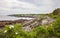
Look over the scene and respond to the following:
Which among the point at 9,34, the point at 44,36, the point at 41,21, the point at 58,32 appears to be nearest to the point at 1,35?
the point at 9,34

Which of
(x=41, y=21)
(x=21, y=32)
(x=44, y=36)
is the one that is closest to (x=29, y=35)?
(x=21, y=32)

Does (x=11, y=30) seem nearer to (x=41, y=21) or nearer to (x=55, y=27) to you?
(x=55, y=27)

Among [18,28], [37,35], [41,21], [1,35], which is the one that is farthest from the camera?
[41,21]

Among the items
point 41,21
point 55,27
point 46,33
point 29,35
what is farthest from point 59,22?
point 41,21

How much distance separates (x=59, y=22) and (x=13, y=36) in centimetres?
536

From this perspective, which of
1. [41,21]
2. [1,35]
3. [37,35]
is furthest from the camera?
[41,21]

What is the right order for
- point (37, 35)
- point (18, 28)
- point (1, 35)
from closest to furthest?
point (18, 28) < point (37, 35) < point (1, 35)

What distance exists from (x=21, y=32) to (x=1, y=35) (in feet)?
10.8

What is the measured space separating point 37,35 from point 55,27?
2778mm

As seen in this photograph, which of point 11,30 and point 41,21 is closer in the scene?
point 11,30

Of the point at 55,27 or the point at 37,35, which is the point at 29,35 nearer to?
the point at 37,35

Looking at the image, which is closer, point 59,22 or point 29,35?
point 29,35

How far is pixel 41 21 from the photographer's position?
30.3 meters

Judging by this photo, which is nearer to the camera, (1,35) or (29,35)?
(29,35)
